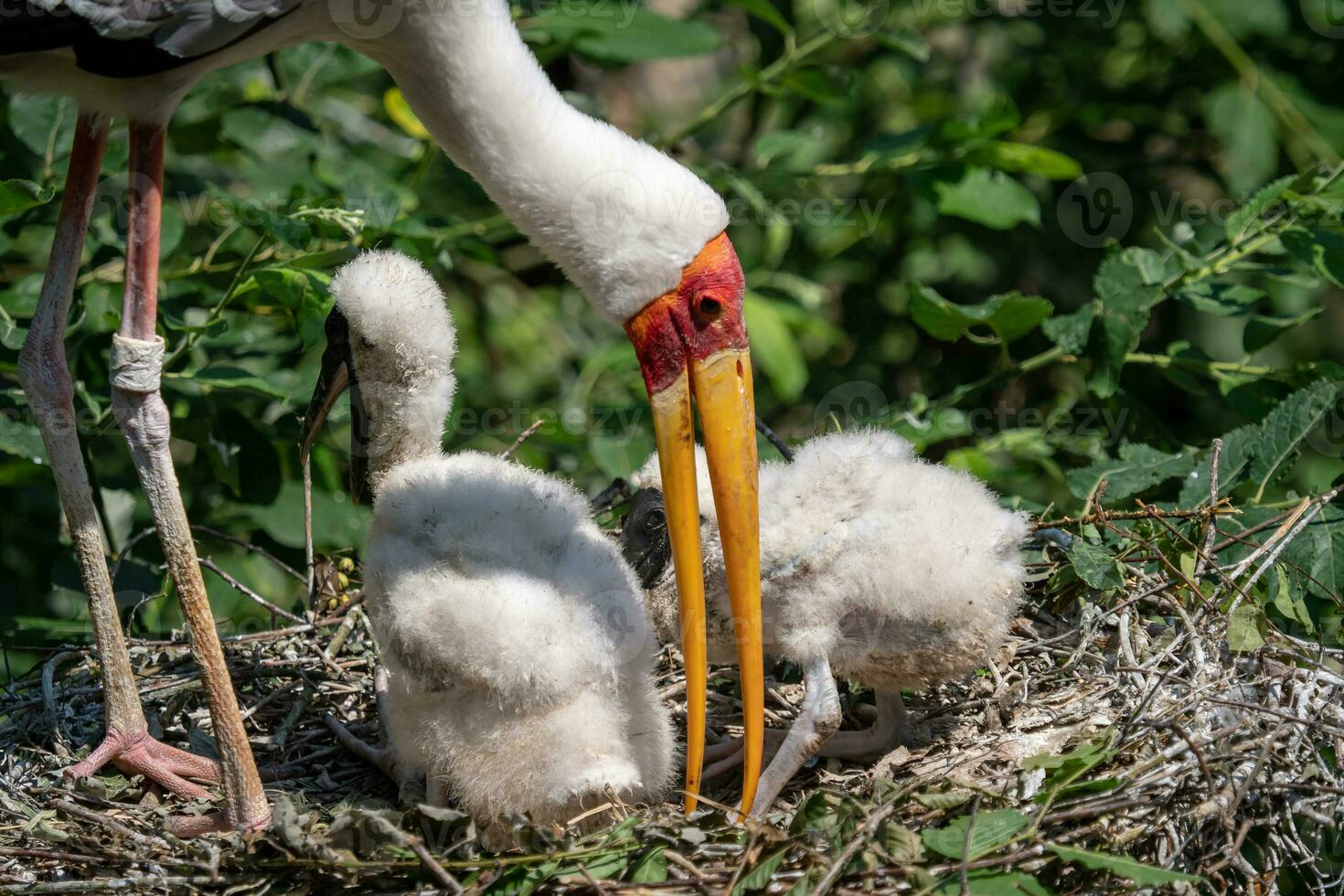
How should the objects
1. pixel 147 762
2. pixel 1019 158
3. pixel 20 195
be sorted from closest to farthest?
pixel 147 762
pixel 20 195
pixel 1019 158

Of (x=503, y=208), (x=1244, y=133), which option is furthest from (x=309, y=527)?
(x=1244, y=133)

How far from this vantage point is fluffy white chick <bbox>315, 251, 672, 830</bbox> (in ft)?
9.21

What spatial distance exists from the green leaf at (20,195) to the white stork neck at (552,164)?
0.97 m

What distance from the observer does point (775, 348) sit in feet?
17.2

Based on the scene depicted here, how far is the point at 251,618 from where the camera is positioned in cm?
442

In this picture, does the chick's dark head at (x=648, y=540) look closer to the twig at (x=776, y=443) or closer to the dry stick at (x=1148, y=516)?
the twig at (x=776, y=443)

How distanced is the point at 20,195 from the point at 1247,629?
3.10 meters

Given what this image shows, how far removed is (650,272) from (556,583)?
714mm

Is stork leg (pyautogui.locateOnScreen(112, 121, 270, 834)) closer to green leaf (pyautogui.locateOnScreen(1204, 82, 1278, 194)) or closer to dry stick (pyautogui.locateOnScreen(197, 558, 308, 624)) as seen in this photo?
dry stick (pyautogui.locateOnScreen(197, 558, 308, 624))

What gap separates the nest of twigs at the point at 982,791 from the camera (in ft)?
8.50

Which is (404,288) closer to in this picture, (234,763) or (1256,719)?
(234,763)

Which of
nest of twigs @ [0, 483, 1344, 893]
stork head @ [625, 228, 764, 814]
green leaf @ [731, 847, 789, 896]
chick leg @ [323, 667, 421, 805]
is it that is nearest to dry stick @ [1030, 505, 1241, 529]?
nest of twigs @ [0, 483, 1344, 893]

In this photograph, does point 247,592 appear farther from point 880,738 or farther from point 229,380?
point 880,738

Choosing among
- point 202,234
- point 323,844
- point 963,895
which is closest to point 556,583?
point 323,844
